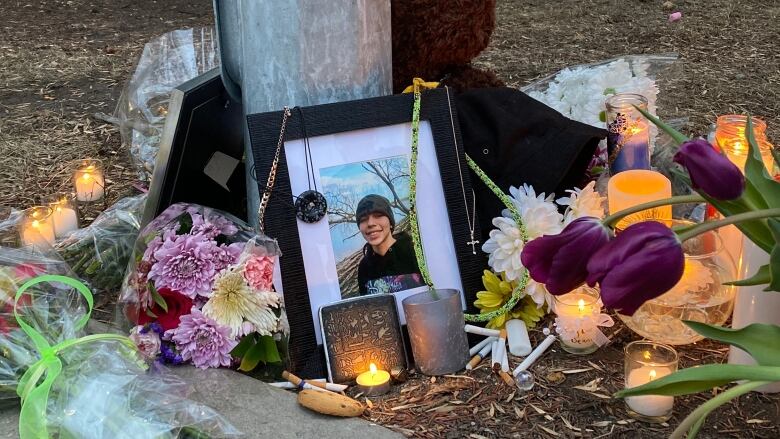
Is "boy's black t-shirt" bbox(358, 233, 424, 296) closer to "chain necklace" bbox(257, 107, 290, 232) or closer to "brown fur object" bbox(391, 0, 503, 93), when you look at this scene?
"chain necklace" bbox(257, 107, 290, 232)

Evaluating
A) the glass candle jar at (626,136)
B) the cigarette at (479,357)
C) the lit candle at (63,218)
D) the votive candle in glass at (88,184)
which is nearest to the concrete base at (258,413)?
the cigarette at (479,357)

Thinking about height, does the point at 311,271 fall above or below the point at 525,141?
below

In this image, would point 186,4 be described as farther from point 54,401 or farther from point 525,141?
point 54,401

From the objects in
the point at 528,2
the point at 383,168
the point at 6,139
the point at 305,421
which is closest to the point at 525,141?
the point at 383,168

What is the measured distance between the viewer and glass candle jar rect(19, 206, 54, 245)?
2.22 metres

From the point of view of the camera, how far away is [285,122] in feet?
6.32

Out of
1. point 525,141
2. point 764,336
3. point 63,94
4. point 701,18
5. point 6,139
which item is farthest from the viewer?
point 701,18

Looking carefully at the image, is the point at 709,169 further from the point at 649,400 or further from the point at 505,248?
the point at 505,248

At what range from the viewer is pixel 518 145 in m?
2.15

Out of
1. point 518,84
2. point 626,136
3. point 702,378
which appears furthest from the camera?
point 518,84

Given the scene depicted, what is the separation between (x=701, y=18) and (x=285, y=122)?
3855 millimetres

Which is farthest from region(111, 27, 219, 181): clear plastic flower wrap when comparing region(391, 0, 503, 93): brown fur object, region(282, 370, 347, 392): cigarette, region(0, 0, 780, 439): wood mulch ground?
region(282, 370, 347, 392): cigarette

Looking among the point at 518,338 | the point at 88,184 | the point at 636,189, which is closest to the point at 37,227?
the point at 88,184

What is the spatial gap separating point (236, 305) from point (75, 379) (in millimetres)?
357
